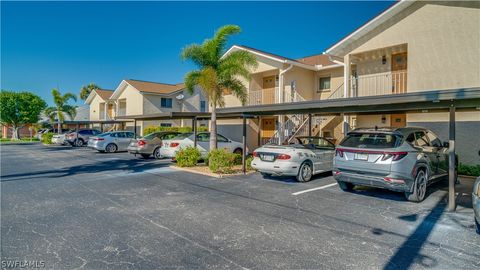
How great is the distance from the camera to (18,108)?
40938 mm

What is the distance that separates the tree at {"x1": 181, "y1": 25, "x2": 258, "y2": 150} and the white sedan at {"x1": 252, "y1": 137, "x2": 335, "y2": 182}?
12.4 feet

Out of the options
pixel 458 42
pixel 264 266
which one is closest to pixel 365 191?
pixel 264 266

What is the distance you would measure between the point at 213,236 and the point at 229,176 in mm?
5693

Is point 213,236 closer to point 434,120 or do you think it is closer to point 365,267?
point 365,267

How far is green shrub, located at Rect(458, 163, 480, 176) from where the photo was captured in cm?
1009

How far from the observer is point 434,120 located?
1153 centimetres

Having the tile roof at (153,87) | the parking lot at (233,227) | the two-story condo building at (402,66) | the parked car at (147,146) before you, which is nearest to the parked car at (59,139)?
the tile roof at (153,87)

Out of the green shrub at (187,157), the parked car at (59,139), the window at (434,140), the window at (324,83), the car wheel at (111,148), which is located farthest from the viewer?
the parked car at (59,139)

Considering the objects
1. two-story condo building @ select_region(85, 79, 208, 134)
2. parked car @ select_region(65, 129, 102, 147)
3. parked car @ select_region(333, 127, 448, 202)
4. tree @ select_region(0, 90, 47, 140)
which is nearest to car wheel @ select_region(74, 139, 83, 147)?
parked car @ select_region(65, 129, 102, 147)

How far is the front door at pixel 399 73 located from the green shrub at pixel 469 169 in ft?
12.5

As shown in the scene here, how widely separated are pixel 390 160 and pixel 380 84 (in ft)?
28.1

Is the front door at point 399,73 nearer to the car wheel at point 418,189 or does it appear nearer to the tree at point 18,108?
the car wheel at point 418,189

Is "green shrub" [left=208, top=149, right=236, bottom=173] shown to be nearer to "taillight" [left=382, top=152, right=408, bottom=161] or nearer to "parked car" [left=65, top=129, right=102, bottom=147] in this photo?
"taillight" [left=382, top=152, right=408, bottom=161]

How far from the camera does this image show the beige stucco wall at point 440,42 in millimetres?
10250
